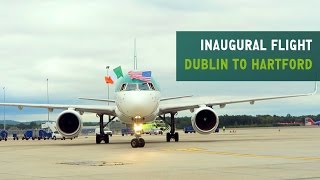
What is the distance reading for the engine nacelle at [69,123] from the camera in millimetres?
37531

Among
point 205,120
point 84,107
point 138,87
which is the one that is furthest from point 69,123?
point 205,120

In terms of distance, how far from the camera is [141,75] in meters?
34.8

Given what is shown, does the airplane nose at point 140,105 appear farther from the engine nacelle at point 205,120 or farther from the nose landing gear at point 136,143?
the engine nacelle at point 205,120

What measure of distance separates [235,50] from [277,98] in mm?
7635

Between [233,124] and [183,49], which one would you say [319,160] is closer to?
[183,49]

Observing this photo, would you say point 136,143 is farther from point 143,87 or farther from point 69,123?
point 69,123

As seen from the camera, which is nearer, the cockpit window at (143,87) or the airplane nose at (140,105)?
the airplane nose at (140,105)

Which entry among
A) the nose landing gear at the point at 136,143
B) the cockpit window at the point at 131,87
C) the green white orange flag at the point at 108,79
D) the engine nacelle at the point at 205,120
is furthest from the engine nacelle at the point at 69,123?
the green white orange flag at the point at 108,79

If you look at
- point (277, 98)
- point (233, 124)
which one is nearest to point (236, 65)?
point (277, 98)

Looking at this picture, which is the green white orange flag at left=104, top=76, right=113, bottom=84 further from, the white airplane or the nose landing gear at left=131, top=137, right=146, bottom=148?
the nose landing gear at left=131, top=137, right=146, bottom=148

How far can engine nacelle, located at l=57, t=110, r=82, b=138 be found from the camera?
123 feet

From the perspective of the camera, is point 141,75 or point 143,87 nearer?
point 143,87

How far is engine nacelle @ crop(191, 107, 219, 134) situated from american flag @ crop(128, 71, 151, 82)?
4438 mm

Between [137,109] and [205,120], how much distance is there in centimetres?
690
